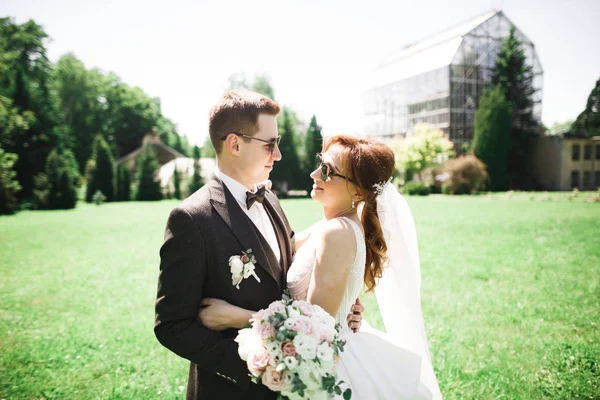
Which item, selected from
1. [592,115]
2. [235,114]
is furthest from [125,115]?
[592,115]

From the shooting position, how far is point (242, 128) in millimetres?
2494

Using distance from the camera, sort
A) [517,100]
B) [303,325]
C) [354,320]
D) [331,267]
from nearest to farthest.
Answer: [303,325]
[331,267]
[354,320]
[517,100]

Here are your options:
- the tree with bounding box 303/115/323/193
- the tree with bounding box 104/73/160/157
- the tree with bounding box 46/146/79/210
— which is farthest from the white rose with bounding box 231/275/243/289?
the tree with bounding box 104/73/160/157

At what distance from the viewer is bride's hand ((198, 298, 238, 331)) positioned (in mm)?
2041

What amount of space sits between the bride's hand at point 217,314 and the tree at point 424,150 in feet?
144

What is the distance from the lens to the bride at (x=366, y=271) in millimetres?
2291

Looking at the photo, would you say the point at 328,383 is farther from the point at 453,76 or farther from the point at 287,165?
the point at 453,76

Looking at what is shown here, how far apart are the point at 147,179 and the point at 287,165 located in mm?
16526

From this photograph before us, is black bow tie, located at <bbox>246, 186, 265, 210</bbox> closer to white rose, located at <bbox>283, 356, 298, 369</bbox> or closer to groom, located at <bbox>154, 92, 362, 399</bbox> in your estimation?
groom, located at <bbox>154, 92, 362, 399</bbox>

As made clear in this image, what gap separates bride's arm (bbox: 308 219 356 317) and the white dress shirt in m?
0.35

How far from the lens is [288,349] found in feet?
5.64

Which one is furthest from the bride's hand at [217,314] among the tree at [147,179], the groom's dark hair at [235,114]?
the tree at [147,179]

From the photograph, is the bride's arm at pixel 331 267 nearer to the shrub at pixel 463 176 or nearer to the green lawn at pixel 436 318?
the green lawn at pixel 436 318

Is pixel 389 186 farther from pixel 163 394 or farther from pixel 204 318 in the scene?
pixel 163 394
